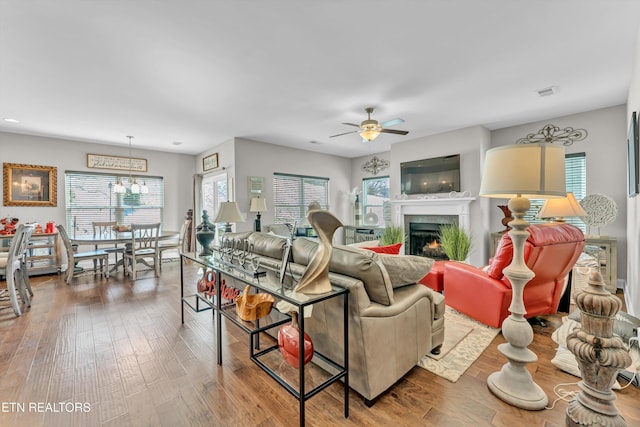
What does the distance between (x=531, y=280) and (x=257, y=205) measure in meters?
4.28

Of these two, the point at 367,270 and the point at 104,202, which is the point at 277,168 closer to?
the point at 104,202

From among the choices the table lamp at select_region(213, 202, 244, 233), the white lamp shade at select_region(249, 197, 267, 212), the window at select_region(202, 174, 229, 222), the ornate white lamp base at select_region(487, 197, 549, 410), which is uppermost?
the window at select_region(202, 174, 229, 222)

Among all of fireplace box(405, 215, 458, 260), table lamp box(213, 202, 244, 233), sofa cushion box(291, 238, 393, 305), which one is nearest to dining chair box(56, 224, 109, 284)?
table lamp box(213, 202, 244, 233)

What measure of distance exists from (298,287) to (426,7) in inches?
82.4

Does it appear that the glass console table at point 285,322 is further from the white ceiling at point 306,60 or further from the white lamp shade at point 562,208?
the white lamp shade at point 562,208

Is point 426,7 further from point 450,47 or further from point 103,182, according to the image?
point 103,182

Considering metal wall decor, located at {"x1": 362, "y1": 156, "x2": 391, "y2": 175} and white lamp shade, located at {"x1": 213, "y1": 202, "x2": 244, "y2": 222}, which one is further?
metal wall decor, located at {"x1": 362, "y1": 156, "x2": 391, "y2": 175}

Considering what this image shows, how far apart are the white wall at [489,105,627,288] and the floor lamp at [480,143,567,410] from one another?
3.47 metres

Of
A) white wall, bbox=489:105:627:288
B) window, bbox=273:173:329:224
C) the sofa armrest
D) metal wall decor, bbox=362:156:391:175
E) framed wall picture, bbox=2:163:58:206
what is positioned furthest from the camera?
metal wall decor, bbox=362:156:391:175

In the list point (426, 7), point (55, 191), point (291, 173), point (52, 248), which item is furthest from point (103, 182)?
point (426, 7)

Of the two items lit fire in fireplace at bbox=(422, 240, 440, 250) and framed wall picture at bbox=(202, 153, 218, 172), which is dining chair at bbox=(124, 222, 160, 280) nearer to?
framed wall picture at bbox=(202, 153, 218, 172)

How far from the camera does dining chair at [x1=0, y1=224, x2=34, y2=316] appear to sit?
3039mm

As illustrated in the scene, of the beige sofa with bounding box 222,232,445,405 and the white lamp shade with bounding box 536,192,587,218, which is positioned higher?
the white lamp shade with bounding box 536,192,587,218

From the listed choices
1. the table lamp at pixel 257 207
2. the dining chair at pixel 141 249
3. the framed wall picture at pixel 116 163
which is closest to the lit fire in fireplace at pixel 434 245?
the table lamp at pixel 257 207
